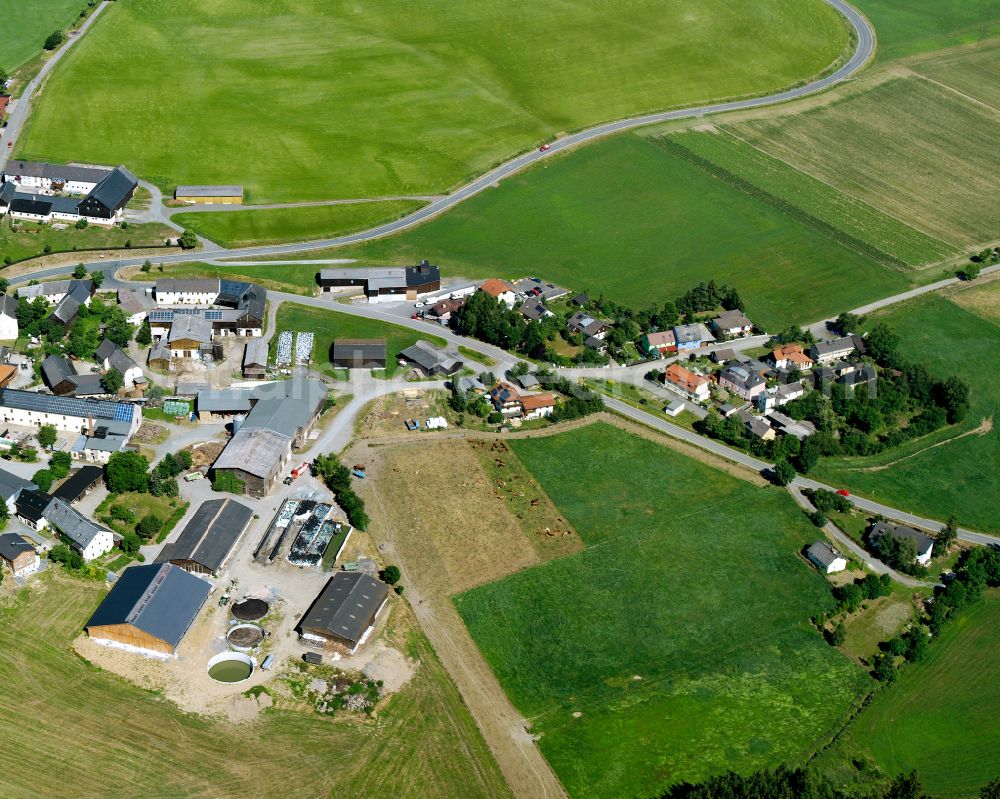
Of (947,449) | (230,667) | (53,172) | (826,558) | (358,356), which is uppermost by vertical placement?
(947,449)

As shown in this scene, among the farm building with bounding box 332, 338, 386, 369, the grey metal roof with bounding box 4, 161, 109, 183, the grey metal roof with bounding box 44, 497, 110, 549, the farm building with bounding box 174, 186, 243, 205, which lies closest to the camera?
the grey metal roof with bounding box 44, 497, 110, 549

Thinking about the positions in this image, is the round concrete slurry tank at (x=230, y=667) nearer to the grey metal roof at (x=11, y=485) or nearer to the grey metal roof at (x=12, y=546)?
the grey metal roof at (x=12, y=546)

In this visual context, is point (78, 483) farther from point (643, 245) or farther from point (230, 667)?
point (643, 245)

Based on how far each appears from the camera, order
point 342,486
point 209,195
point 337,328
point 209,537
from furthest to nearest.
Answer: point 209,195 → point 337,328 → point 342,486 → point 209,537

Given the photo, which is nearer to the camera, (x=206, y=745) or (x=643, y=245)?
(x=206, y=745)

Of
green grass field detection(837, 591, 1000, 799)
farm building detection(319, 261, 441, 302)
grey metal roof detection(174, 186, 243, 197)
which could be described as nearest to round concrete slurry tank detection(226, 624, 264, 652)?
green grass field detection(837, 591, 1000, 799)

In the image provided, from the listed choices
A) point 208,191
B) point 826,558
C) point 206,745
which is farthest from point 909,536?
point 208,191

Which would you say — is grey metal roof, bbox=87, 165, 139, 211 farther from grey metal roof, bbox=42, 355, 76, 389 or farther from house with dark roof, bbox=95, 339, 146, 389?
grey metal roof, bbox=42, 355, 76, 389
